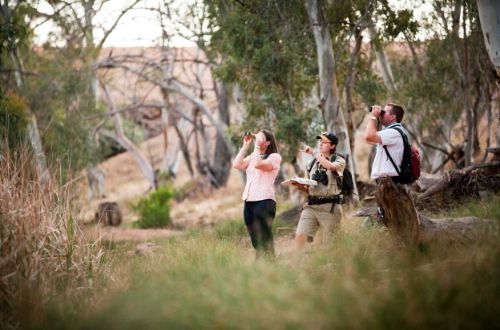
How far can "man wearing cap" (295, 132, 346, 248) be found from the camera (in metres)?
7.92

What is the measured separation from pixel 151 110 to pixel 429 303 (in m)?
36.5

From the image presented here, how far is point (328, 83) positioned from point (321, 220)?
23.6ft

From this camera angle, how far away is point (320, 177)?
313 inches

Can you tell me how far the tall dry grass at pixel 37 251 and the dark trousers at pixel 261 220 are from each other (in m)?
1.75

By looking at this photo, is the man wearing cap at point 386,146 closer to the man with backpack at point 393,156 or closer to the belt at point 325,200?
the man with backpack at point 393,156

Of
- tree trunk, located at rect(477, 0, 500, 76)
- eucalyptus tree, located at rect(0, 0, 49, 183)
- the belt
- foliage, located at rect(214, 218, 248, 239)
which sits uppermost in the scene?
eucalyptus tree, located at rect(0, 0, 49, 183)

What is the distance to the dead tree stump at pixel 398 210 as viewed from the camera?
6.62 metres

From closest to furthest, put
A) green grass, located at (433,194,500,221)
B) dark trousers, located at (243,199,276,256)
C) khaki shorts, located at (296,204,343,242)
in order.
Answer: khaki shorts, located at (296,204,343,242)
dark trousers, located at (243,199,276,256)
green grass, located at (433,194,500,221)

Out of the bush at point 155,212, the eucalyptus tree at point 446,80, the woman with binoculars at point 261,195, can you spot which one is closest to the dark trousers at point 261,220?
the woman with binoculars at point 261,195

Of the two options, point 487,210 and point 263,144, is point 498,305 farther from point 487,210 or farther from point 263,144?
point 487,210

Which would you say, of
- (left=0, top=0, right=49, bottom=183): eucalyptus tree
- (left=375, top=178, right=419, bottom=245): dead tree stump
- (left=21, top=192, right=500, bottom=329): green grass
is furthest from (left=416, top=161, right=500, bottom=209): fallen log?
(left=0, top=0, right=49, bottom=183): eucalyptus tree

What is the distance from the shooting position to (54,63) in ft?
76.1

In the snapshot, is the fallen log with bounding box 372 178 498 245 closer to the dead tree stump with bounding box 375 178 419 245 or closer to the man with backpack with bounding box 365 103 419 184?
the dead tree stump with bounding box 375 178 419 245

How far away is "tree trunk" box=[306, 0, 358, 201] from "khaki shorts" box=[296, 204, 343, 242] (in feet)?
22.2
